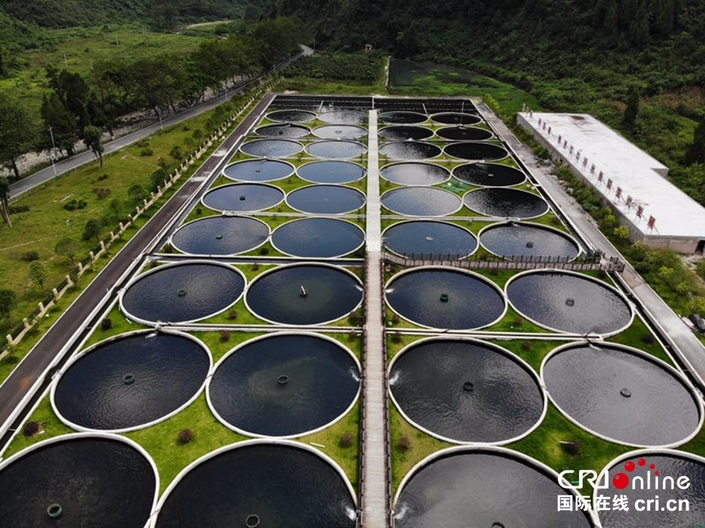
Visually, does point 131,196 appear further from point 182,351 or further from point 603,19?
point 603,19

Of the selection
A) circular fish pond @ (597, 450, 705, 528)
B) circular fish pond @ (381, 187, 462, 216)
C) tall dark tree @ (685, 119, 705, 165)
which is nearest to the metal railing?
circular fish pond @ (381, 187, 462, 216)

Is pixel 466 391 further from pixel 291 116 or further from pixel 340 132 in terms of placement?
pixel 291 116

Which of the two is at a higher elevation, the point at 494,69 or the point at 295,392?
the point at 494,69

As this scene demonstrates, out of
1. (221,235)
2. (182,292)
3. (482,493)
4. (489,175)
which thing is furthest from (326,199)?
(482,493)

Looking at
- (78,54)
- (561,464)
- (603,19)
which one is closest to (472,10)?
(603,19)

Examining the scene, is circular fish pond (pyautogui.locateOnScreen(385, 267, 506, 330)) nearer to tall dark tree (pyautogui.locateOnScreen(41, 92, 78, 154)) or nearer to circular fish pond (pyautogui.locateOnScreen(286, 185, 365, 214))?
circular fish pond (pyautogui.locateOnScreen(286, 185, 365, 214))

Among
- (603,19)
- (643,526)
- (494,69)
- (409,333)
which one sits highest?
(603,19)
